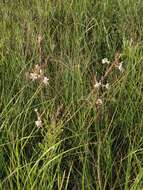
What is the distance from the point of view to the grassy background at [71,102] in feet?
4.55

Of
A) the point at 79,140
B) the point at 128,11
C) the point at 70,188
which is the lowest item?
the point at 70,188

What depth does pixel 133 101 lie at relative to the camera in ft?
5.60

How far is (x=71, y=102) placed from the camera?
1.59 meters

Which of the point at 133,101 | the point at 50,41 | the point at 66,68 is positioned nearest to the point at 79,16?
the point at 50,41

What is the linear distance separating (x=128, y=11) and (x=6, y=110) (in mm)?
1057

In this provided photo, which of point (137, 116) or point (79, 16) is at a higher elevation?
point (79, 16)

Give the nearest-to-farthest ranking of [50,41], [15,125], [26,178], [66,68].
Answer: [26,178] < [15,125] < [66,68] < [50,41]

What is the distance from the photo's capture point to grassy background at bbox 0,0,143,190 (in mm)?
1388

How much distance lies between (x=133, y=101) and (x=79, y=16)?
0.88 metres

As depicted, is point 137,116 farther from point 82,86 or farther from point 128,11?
point 128,11

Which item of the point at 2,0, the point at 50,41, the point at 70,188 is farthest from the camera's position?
the point at 2,0

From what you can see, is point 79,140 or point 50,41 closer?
point 79,140

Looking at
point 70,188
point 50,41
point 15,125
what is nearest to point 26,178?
point 70,188

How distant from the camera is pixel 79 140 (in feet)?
5.10
